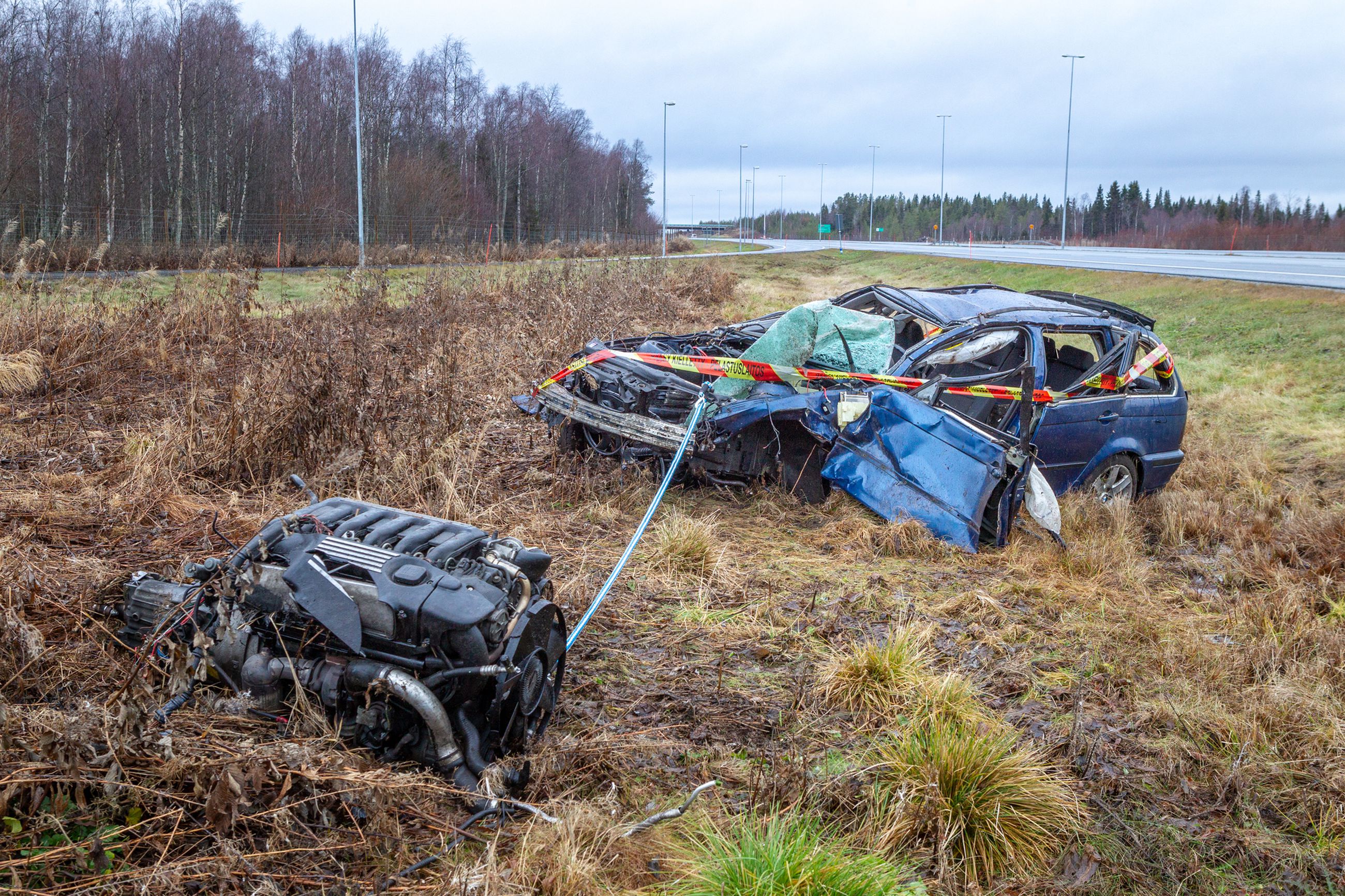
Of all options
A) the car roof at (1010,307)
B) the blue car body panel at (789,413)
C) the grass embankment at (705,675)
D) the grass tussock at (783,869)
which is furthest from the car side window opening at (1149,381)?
the grass tussock at (783,869)

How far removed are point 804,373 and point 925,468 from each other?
126cm

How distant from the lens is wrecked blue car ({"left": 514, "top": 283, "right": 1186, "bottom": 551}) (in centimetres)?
614

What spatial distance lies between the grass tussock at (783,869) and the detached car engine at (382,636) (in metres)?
0.87

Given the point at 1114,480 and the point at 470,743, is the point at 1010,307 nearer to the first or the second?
the point at 1114,480

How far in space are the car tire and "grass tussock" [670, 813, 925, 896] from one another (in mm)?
5086

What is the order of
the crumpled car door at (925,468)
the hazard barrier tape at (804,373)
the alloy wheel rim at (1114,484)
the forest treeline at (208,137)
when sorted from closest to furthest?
1. the crumpled car door at (925,468)
2. the hazard barrier tape at (804,373)
3. the alloy wheel rim at (1114,484)
4. the forest treeline at (208,137)

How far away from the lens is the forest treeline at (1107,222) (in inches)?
2192

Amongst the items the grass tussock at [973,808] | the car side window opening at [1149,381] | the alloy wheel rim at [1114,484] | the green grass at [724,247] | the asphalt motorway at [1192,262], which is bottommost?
the grass tussock at [973,808]

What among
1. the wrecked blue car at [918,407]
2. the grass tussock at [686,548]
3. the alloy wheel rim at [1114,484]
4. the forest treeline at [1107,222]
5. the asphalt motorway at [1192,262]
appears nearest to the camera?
the grass tussock at [686,548]

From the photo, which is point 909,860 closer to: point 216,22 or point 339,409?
point 339,409

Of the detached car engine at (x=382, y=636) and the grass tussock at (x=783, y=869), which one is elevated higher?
the detached car engine at (x=382, y=636)

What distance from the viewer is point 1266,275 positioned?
66.5 feet

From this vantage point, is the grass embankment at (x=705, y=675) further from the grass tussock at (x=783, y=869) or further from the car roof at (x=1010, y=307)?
the car roof at (x=1010, y=307)

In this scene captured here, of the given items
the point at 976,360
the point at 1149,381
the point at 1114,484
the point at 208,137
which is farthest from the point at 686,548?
the point at 208,137
